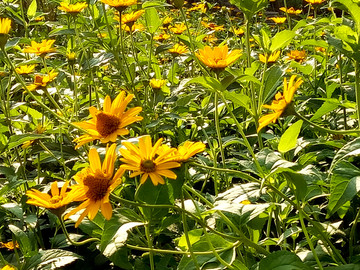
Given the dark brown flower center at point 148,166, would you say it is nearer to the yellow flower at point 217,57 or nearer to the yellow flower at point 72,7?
the yellow flower at point 217,57

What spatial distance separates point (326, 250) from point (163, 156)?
41 cm

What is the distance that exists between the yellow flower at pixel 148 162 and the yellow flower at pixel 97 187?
0.02 m

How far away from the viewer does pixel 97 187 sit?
2.70 ft

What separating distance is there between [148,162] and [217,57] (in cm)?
33

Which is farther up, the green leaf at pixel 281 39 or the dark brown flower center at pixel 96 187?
the green leaf at pixel 281 39

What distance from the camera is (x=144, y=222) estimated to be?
0.97 m

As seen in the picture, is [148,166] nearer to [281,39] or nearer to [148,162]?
[148,162]

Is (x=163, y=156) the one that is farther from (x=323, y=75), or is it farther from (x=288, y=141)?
(x=323, y=75)

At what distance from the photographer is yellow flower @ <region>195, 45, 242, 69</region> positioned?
40.0 inches

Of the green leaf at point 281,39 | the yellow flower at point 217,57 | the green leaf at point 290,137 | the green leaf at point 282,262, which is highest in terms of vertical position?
the green leaf at point 281,39

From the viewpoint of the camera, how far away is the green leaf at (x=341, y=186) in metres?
0.85

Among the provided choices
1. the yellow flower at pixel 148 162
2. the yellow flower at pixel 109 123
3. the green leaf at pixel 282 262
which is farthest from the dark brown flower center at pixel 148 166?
the green leaf at pixel 282 262

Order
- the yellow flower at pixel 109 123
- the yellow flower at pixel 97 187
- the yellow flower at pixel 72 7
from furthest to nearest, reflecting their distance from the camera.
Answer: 1. the yellow flower at pixel 72 7
2. the yellow flower at pixel 109 123
3. the yellow flower at pixel 97 187

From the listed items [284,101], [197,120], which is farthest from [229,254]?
[197,120]
